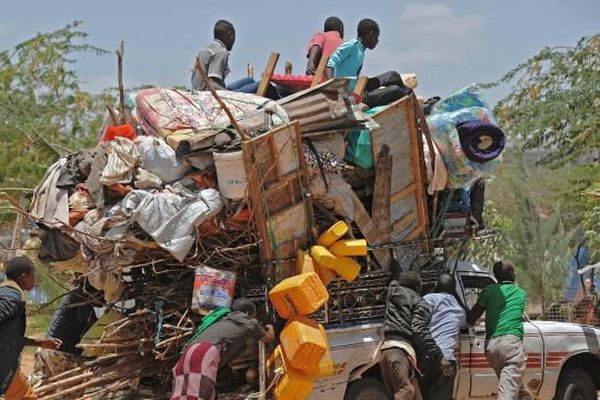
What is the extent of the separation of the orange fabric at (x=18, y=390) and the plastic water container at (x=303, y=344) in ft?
6.81

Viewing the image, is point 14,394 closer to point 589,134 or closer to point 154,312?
point 154,312

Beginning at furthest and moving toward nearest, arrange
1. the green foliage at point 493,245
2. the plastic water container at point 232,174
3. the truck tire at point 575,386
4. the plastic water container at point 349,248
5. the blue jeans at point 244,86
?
the green foliage at point 493,245, the truck tire at point 575,386, the blue jeans at point 244,86, the plastic water container at point 349,248, the plastic water container at point 232,174

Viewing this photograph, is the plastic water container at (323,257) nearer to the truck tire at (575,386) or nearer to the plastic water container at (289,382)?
the plastic water container at (289,382)

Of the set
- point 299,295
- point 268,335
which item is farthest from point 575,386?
point 268,335

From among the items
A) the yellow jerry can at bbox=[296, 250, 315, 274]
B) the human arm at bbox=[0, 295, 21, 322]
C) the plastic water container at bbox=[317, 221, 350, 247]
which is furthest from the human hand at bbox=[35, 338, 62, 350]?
the plastic water container at bbox=[317, 221, 350, 247]

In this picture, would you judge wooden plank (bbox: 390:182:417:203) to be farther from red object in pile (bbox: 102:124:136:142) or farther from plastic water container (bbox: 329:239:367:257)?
red object in pile (bbox: 102:124:136:142)

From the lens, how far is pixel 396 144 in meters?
9.33

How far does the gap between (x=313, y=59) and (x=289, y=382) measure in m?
3.85

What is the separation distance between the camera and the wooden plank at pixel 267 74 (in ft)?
31.2

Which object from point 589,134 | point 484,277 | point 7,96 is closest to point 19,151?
point 7,96

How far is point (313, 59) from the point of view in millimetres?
10430

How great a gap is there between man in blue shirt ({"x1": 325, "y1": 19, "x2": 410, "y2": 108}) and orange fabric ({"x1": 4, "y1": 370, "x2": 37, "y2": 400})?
4.10 metres

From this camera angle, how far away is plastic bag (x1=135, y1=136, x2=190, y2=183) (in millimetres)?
8375

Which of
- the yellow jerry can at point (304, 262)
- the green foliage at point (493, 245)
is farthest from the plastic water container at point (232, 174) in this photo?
the green foliage at point (493, 245)
